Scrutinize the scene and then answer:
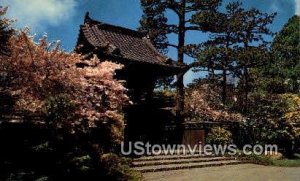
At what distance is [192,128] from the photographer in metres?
26.1

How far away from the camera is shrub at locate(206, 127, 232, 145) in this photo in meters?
25.3

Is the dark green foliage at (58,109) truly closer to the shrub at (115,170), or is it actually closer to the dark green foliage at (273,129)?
the shrub at (115,170)

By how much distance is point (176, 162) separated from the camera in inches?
794

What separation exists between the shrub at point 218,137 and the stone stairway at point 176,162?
225 centimetres

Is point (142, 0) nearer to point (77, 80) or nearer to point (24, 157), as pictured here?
point (77, 80)

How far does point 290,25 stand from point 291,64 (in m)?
6.79

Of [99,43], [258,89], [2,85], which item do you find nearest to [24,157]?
[2,85]

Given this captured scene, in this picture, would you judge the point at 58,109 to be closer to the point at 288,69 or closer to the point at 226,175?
the point at 226,175

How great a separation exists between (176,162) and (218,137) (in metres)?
5.94

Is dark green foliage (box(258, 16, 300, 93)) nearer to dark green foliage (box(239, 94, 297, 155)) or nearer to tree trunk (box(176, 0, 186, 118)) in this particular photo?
tree trunk (box(176, 0, 186, 118))

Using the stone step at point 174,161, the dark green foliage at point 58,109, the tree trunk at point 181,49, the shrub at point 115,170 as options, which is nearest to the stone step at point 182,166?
the stone step at point 174,161

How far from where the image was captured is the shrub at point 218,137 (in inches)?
996

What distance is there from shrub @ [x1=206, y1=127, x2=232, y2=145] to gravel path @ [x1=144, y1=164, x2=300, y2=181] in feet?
17.0

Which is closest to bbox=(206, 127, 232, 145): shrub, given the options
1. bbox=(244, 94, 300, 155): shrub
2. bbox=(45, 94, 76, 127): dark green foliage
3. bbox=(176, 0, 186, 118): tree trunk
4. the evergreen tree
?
bbox=(244, 94, 300, 155): shrub
